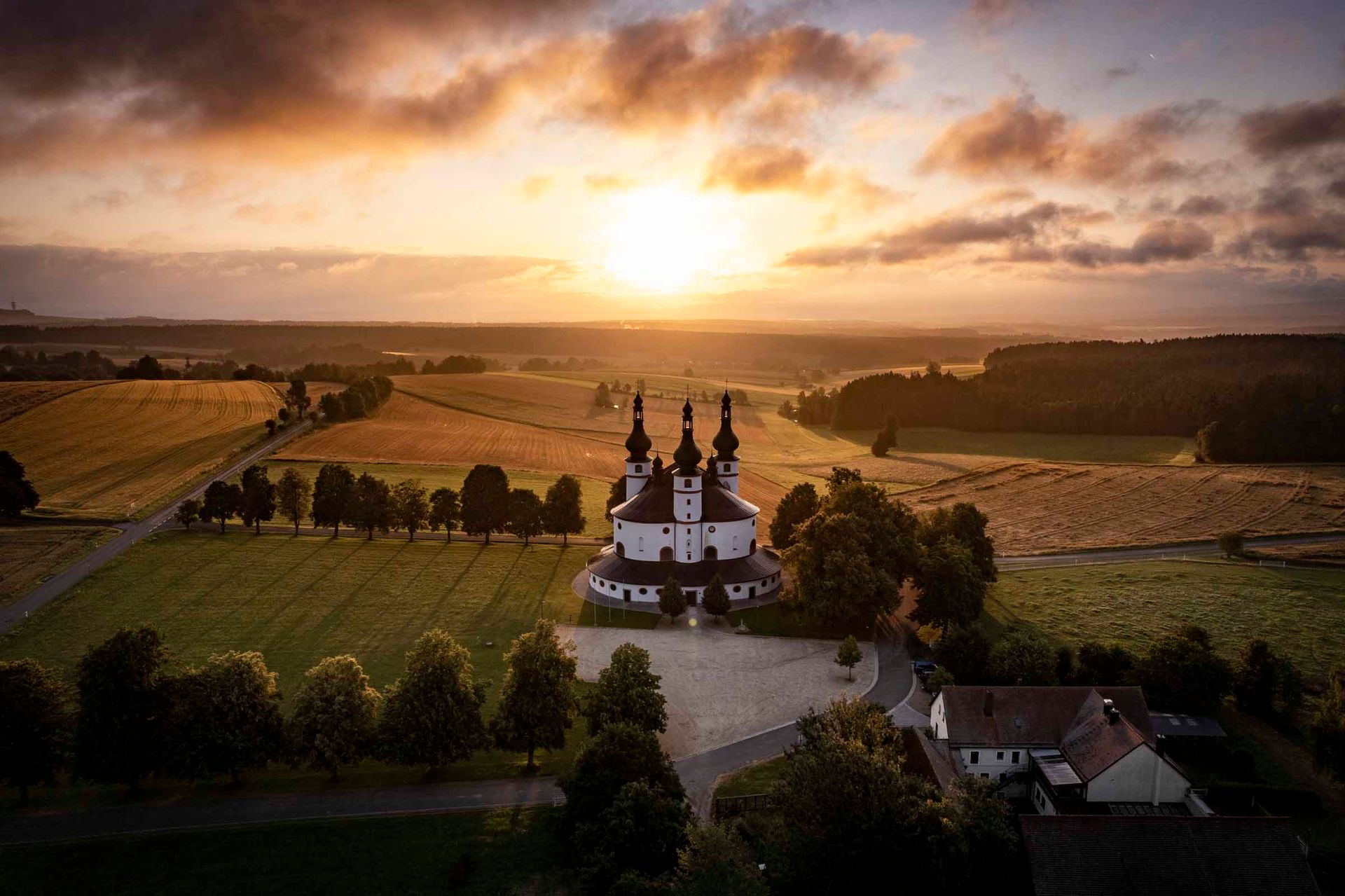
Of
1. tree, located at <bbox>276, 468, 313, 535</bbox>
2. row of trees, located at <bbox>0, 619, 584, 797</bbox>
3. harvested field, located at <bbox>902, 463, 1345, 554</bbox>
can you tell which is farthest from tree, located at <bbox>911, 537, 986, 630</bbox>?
tree, located at <bbox>276, 468, 313, 535</bbox>

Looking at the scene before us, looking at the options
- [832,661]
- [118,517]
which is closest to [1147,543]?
[832,661]

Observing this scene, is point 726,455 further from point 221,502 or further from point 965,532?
point 221,502

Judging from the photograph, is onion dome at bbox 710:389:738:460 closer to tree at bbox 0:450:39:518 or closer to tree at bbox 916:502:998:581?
tree at bbox 916:502:998:581

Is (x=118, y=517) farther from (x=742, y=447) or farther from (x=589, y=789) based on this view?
(x=742, y=447)

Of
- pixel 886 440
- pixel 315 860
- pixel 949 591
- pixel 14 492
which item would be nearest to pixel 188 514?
pixel 14 492

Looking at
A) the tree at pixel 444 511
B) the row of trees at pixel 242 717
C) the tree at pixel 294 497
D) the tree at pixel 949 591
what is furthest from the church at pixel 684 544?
the tree at pixel 294 497
